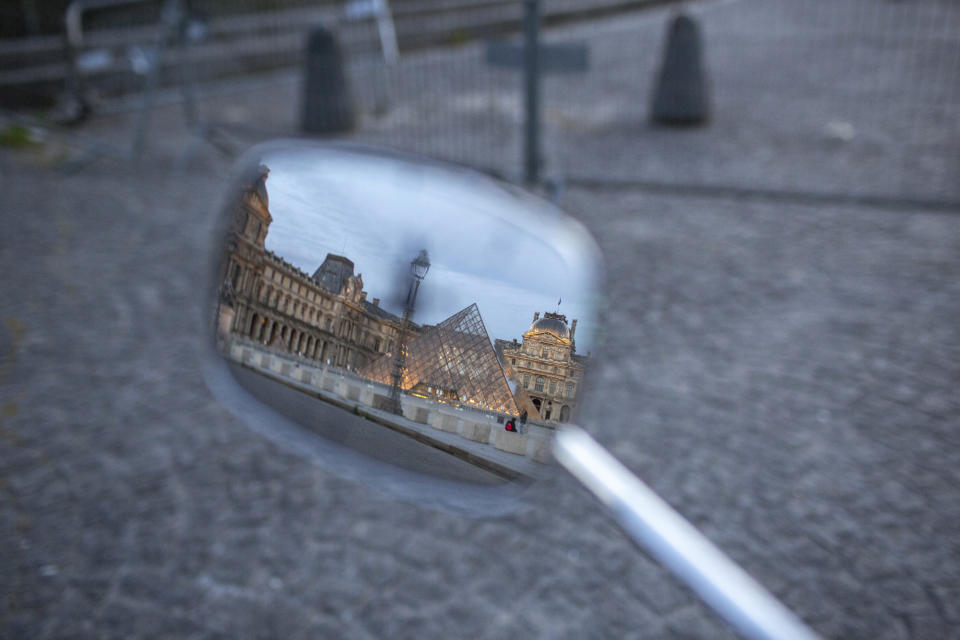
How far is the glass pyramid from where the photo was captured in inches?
30.0

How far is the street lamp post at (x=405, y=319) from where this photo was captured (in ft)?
2.52

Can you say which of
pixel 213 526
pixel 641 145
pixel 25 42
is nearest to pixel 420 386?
pixel 213 526

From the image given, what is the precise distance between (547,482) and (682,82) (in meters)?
7.44

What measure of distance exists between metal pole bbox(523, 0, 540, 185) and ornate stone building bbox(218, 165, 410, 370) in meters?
4.48

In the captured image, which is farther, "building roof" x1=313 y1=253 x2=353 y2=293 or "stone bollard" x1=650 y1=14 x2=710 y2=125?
"stone bollard" x1=650 y1=14 x2=710 y2=125

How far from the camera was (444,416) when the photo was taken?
2.65ft

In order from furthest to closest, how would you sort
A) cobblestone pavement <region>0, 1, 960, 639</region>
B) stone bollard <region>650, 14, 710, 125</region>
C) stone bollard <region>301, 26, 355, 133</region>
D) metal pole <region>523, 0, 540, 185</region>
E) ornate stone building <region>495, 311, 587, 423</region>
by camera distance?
stone bollard <region>650, 14, 710, 125</region>, stone bollard <region>301, 26, 355, 133</region>, metal pole <region>523, 0, 540, 185</region>, cobblestone pavement <region>0, 1, 960, 639</region>, ornate stone building <region>495, 311, 587, 423</region>

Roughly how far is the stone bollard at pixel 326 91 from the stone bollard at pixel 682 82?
3.04 m

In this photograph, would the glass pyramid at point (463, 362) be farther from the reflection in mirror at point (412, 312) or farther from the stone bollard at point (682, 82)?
the stone bollard at point (682, 82)

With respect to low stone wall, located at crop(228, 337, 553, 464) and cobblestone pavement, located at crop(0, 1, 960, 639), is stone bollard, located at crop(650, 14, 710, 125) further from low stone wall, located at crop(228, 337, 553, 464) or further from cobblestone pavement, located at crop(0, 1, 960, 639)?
low stone wall, located at crop(228, 337, 553, 464)

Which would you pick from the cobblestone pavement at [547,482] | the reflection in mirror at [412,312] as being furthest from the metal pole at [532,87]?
the reflection in mirror at [412,312]

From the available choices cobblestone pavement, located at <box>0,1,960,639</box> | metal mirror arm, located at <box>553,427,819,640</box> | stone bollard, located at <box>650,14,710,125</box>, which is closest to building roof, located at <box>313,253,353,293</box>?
metal mirror arm, located at <box>553,427,819,640</box>

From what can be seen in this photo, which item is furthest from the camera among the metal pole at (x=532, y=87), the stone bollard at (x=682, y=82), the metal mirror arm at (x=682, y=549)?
the stone bollard at (x=682, y=82)

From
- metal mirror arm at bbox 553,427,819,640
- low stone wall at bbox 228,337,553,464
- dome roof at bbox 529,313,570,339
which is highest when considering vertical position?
dome roof at bbox 529,313,570,339
